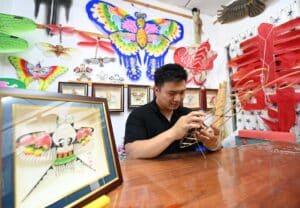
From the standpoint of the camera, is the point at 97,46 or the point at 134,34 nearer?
the point at 97,46

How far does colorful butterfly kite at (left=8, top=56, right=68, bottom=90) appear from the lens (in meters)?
1.25

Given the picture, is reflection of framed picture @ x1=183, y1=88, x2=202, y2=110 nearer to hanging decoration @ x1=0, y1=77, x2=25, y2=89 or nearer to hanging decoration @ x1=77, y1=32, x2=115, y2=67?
hanging decoration @ x1=77, y1=32, x2=115, y2=67

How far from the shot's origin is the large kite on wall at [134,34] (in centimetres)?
156

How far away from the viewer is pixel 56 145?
343mm

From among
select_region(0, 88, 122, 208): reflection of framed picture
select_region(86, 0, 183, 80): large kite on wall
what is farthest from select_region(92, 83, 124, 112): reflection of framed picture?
select_region(0, 88, 122, 208): reflection of framed picture

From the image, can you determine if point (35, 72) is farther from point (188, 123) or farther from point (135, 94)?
point (188, 123)

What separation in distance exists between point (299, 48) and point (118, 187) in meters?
1.43

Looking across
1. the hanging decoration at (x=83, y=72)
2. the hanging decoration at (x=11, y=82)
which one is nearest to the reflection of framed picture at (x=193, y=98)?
the hanging decoration at (x=83, y=72)

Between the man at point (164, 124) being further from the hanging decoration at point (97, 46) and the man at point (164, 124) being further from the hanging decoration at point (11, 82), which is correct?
the hanging decoration at point (11, 82)

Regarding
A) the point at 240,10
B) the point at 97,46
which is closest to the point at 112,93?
the point at 97,46

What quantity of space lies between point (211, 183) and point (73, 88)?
1234mm

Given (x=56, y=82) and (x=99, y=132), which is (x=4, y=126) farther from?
(x=56, y=82)

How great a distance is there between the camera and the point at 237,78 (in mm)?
1699

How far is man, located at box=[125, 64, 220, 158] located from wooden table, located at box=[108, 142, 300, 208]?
8cm
